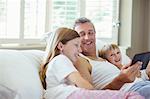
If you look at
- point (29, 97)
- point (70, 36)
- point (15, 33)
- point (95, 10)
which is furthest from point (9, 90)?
point (95, 10)

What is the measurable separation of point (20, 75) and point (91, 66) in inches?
22.6

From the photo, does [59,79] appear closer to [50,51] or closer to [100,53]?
[50,51]

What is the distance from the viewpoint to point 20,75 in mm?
1841

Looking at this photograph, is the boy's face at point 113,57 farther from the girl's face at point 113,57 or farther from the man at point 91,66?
the man at point 91,66

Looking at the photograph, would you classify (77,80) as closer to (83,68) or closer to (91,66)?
(83,68)

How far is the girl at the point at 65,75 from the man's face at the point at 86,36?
0.43m

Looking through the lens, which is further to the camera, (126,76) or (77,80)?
(126,76)

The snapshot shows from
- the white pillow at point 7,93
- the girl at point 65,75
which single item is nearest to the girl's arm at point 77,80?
the girl at point 65,75

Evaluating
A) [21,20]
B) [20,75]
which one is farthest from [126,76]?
[21,20]

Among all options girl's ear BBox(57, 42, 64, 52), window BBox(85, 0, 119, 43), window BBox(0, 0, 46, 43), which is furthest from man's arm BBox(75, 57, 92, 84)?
window BBox(85, 0, 119, 43)

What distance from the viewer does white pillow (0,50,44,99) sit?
178 centimetres

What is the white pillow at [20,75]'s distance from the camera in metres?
1.78

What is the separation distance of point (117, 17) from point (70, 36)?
219cm

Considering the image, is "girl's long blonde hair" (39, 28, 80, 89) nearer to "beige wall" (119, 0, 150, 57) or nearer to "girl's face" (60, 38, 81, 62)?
"girl's face" (60, 38, 81, 62)
